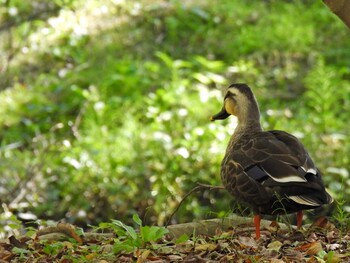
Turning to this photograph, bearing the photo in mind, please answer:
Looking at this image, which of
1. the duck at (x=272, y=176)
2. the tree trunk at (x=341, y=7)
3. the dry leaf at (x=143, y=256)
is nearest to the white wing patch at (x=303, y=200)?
the duck at (x=272, y=176)

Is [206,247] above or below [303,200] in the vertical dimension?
below

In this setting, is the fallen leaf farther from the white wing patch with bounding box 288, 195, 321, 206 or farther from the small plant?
the small plant

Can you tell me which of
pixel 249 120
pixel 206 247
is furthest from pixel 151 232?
pixel 249 120

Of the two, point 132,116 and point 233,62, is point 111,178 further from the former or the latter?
point 233,62

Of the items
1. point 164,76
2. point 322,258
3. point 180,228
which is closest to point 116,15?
point 164,76

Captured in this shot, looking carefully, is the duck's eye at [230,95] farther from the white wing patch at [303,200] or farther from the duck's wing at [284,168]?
the white wing patch at [303,200]

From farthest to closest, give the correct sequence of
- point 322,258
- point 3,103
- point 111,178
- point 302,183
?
point 3,103
point 111,178
point 302,183
point 322,258

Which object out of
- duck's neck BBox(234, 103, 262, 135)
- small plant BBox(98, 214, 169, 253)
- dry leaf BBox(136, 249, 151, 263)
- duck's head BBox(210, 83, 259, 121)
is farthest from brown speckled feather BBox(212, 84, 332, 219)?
dry leaf BBox(136, 249, 151, 263)

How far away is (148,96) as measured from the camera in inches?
383

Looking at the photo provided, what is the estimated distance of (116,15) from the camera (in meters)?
12.1

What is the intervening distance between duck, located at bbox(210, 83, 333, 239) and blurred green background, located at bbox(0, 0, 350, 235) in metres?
2.02

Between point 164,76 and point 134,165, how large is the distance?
7.73 ft

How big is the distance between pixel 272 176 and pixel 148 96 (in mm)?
5543

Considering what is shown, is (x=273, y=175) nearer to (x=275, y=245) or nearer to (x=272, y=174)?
(x=272, y=174)
